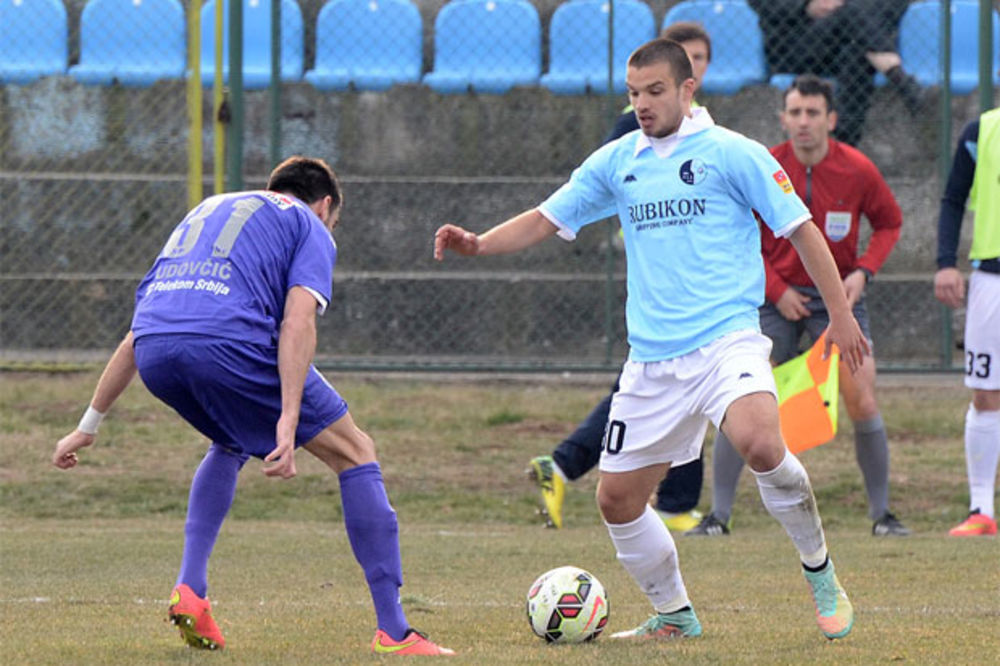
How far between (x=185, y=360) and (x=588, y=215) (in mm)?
1640

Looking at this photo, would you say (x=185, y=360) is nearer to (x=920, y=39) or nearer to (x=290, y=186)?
(x=290, y=186)

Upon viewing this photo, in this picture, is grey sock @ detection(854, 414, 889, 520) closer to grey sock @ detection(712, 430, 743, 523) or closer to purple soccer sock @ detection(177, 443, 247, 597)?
grey sock @ detection(712, 430, 743, 523)

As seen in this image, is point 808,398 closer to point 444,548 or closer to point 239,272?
point 444,548

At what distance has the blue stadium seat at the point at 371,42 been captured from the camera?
1395 centimetres

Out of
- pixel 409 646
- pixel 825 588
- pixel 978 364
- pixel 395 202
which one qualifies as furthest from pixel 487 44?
pixel 409 646

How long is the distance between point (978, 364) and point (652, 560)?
3.69 m

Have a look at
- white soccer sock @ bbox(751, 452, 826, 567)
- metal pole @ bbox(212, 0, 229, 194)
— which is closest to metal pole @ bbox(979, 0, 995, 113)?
metal pole @ bbox(212, 0, 229, 194)

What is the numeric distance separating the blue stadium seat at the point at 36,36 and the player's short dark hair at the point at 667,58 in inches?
371

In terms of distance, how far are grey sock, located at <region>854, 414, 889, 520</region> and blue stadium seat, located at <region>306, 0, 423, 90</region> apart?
6213 mm

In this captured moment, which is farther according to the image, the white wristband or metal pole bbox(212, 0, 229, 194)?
metal pole bbox(212, 0, 229, 194)

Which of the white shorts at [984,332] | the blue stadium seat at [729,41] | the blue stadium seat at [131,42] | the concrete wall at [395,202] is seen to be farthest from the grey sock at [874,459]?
the blue stadium seat at [131,42]

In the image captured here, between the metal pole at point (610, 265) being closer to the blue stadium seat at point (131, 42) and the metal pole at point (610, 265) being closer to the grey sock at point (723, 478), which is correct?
the grey sock at point (723, 478)

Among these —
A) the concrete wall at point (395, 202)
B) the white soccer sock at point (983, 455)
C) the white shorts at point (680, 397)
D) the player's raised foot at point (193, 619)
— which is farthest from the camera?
the concrete wall at point (395, 202)

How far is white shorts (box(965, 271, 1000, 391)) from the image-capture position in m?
8.59
